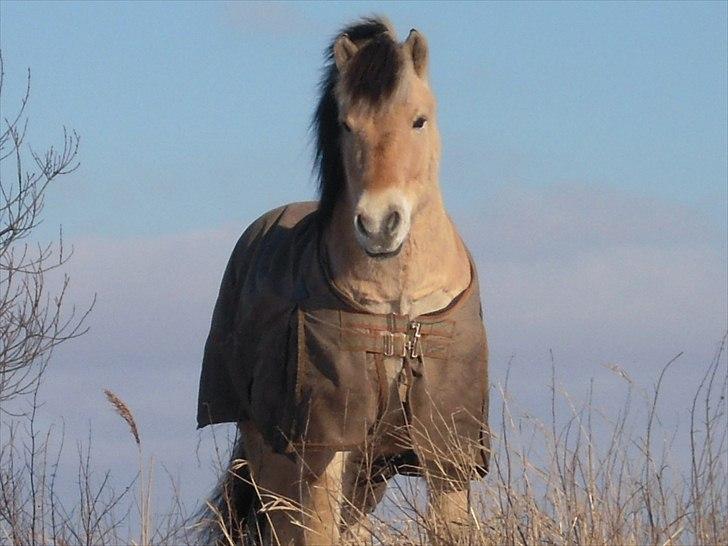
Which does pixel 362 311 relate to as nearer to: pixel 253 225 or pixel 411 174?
pixel 411 174

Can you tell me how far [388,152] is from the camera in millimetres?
5633

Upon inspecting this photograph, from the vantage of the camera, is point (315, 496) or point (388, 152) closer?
point (388, 152)

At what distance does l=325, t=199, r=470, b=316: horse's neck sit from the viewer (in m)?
5.77

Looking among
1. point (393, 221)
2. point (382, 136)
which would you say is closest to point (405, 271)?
point (393, 221)

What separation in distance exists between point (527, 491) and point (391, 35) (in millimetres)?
2175

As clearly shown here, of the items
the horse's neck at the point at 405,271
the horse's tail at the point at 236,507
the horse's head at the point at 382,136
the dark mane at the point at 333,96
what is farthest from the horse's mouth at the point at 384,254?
the horse's tail at the point at 236,507

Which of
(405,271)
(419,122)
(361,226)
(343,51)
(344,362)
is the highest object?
(343,51)

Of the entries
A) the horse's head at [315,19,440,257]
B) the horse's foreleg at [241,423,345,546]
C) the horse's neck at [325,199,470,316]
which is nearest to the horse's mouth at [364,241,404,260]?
the horse's head at [315,19,440,257]

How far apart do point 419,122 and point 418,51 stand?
44cm

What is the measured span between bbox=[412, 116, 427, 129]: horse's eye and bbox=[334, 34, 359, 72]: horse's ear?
439 mm

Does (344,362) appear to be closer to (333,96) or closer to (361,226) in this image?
(361,226)

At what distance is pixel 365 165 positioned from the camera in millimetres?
5617

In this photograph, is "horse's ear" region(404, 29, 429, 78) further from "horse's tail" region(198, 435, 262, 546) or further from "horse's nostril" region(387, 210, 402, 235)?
"horse's tail" region(198, 435, 262, 546)

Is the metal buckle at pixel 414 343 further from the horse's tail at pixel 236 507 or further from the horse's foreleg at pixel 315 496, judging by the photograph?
the horse's tail at pixel 236 507
